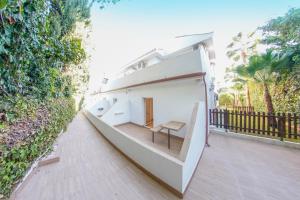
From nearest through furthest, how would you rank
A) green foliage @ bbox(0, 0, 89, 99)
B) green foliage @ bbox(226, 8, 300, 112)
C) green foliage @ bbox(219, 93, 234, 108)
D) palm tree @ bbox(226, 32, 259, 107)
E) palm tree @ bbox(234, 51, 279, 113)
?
green foliage @ bbox(0, 0, 89, 99) < green foliage @ bbox(226, 8, 300, 112) < palm tree @ bbox(234, 51, 279, 113) < palm tree @ bbox(226, 32, 259, 107) < green foliage @ bbox(219, 93, 234, 108)

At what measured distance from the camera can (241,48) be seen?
14.2m

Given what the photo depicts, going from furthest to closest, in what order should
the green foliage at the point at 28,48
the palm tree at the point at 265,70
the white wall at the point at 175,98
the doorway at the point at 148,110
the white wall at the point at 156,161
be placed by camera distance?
the doorway at the point at 148,110, the palm tree at the point at 265,70, the white wall at the point at 175,98, the white wall at the point at 156,161, the green foliage at the point at 28,48

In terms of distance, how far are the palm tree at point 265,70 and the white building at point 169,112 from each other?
7.27 ft

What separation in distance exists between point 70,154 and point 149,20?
27.2 ft

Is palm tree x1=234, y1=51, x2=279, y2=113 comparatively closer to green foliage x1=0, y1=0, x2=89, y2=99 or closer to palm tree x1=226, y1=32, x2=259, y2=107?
palm tree x1=226, y1=32, x2=259, y2=107

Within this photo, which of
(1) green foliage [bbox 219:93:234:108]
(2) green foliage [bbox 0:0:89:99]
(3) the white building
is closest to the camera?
(2) green foliage [bbox 0:0:89:99]

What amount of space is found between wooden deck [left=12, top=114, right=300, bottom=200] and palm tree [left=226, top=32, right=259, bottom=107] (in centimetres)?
1231

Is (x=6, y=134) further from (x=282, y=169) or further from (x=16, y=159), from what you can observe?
(x=282, y=169)


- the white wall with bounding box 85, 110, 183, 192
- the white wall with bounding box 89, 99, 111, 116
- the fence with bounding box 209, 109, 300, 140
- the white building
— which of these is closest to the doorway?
the white building

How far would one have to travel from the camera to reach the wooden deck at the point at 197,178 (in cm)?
278

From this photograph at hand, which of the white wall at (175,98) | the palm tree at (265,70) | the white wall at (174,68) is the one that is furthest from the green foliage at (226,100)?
the white wall at (174,68)

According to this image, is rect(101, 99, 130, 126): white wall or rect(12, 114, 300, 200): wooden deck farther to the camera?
rect(101, 99, 130, 126): white wall

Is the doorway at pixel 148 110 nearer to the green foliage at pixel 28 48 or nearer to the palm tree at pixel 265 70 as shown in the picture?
the green foliage at pixel 28 48

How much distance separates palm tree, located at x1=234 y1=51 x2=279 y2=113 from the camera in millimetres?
6703
